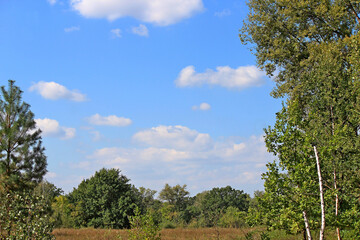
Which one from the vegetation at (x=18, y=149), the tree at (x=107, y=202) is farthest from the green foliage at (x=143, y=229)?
the tree at (x=107, y=202)

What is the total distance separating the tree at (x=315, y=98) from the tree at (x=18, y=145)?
13.4 m

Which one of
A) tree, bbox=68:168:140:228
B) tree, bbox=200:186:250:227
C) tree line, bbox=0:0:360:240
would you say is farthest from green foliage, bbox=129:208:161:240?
tree, bbox=200:186:250:227

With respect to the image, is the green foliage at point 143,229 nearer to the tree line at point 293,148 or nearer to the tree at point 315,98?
the tree line at point 293,148

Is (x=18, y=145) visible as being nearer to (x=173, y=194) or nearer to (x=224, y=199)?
(x=224, y=199)

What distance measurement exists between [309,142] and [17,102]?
15.2m

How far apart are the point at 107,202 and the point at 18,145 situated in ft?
51.6

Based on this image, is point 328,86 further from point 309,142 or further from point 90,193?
point 90,193

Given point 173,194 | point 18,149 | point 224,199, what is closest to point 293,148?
point 18,149

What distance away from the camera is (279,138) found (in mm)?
9203

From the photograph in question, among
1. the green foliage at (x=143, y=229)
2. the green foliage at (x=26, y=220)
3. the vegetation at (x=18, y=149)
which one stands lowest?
the green foliage at (x=143, y=229)

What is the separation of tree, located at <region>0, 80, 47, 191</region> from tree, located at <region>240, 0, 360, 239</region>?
44.0 feet

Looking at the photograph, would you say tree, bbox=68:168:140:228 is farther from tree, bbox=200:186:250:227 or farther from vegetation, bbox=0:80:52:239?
tree, bbox=200:186:250:227

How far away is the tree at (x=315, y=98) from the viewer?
29.7ft

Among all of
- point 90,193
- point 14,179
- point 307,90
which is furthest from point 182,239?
point 90,193
